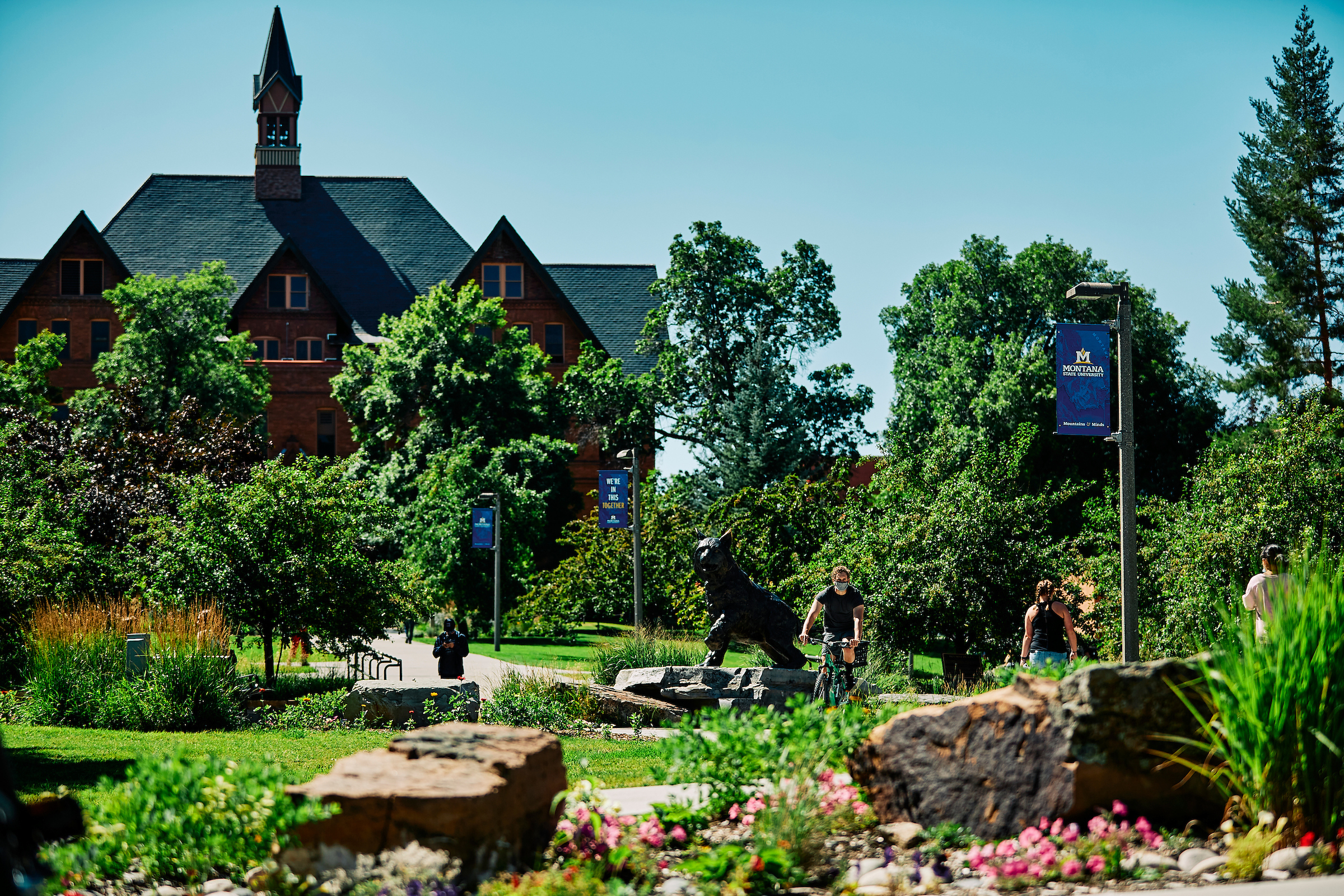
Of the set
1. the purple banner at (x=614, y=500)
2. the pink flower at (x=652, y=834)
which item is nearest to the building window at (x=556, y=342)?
the purple banner at (x=614, y=500)

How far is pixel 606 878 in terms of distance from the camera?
5977 mm

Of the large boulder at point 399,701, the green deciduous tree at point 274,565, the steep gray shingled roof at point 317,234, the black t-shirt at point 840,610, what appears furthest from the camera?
the steep gray shingled roof at point 317,234

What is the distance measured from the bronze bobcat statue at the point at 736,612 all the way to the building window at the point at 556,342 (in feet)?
127

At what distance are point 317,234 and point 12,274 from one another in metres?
13.9

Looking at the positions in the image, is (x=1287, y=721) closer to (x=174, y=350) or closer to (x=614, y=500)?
(x=614, y=500)

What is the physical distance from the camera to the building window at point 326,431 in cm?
5456

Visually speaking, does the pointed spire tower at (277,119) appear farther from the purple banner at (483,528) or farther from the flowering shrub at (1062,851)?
the flowering shrub at (1062,851)

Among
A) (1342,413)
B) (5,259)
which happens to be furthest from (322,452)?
(1342,413)

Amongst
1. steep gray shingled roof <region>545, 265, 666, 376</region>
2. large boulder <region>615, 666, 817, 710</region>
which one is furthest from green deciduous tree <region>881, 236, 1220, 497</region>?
large boulder <region>615, 666, 817, 710</region>

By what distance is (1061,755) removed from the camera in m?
6.35

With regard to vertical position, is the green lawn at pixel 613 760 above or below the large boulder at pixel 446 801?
below

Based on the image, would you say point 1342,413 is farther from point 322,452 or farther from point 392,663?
point 322,452

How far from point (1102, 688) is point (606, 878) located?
2.67 m

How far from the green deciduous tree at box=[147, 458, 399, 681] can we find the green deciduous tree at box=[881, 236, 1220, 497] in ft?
86.0
